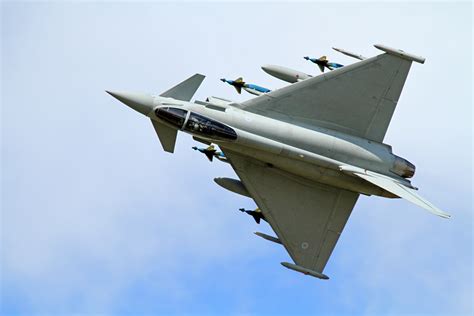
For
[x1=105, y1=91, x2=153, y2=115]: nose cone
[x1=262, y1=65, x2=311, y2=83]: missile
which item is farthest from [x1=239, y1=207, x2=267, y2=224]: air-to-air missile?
[x1=105, y1=91, x2=153, y2=115]: nose cone

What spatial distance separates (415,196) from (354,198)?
8.26 feet

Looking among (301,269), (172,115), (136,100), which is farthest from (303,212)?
(136,100)

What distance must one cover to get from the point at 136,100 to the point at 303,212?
7313 millimetres

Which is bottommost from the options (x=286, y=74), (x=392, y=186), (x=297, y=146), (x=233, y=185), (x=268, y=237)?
(x=268, y=237)

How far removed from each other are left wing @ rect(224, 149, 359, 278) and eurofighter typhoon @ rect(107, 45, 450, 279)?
0.03 metres

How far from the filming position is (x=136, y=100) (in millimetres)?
30891

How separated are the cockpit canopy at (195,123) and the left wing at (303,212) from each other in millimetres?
2818

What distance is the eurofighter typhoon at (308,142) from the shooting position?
31453mm

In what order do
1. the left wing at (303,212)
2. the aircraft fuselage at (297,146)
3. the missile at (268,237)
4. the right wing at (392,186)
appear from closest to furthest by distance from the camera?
the aircraft fuselage at (297,146) → the right wing at (392,186) → the left wing at (303,212) → the missile at (268,237)

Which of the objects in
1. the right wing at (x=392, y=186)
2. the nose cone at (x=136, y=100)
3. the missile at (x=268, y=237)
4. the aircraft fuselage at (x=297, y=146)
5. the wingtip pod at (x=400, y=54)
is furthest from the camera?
the missile at (x=268, y=237)

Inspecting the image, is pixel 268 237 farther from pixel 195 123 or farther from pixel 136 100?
pixel 136 100

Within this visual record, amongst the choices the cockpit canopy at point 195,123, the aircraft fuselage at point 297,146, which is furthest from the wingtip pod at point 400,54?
the cockpit canopy at point 195,123

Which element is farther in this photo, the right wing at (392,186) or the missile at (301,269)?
the missile at (301,269)

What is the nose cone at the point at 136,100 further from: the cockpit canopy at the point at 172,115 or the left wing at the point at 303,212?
the left wing at the point at 303,212
